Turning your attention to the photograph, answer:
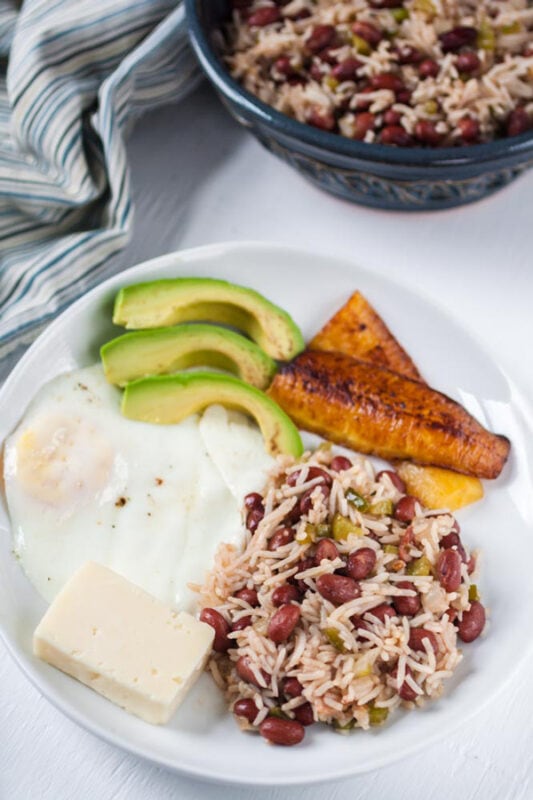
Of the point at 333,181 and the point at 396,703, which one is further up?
the point at 333,181

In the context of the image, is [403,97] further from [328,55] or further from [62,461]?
[62,461]

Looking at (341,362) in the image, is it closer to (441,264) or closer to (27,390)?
(441,264)

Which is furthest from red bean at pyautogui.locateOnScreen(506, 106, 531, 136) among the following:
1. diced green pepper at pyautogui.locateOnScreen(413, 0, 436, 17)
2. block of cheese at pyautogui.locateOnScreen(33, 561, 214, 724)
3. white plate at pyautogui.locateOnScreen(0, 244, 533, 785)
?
block of cheese at pyautogui.locateOnScreen(33, 561, 214, 724)

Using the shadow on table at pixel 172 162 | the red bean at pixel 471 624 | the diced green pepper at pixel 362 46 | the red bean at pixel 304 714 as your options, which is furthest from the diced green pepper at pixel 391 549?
the diced green pepper at pixel 362 46

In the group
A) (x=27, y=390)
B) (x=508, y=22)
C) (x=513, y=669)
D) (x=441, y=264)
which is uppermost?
(x=508, y=22)

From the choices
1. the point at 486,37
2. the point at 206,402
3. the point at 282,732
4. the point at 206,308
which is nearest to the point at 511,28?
the point at 486,37

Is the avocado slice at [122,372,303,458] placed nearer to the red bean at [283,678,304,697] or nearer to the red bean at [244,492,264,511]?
the red bean at [244,492,264,511]

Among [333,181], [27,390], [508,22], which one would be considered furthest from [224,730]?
[508,22]

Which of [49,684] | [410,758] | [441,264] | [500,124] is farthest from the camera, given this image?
A: [441,264]
